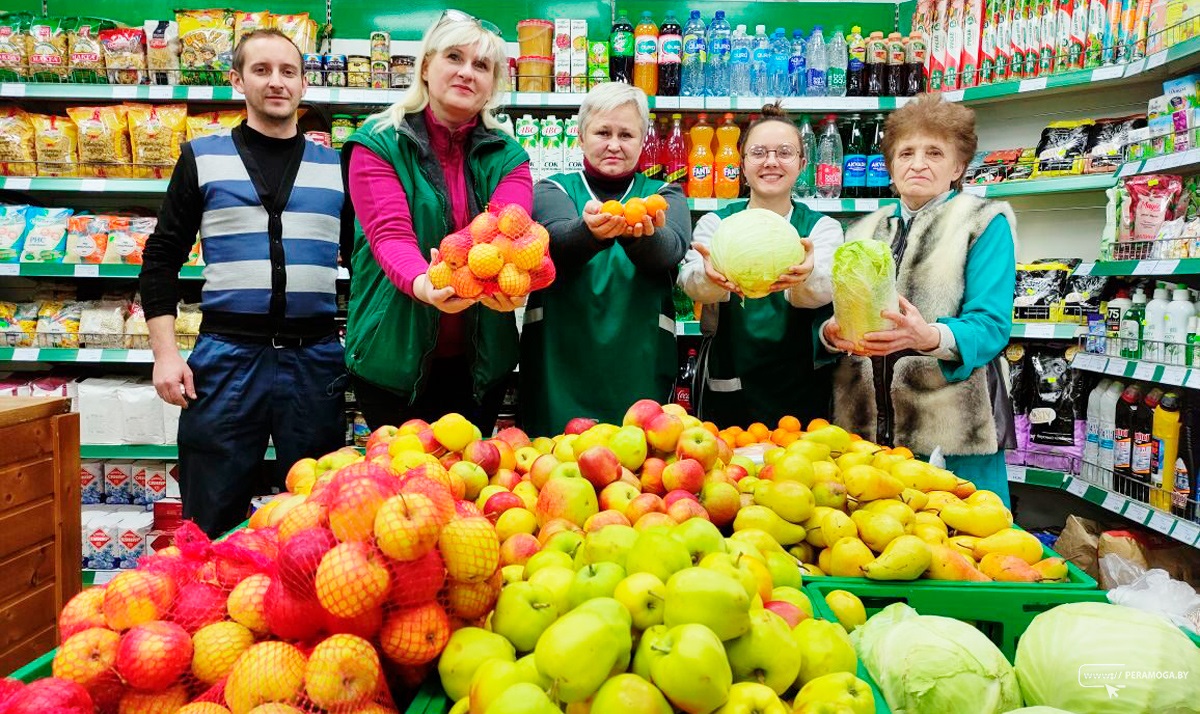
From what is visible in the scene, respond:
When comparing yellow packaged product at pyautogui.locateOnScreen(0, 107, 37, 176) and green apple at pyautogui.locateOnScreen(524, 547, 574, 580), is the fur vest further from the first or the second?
yellow packaged product at pyautogui.locateOnScreen(0, 107, 37, 176)

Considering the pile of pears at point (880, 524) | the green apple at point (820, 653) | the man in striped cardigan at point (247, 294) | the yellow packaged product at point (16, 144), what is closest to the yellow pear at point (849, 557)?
the pile of pears at point (880, 524)

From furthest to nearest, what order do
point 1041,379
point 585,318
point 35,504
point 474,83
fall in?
point 1041,379
point 35,504
point 585,318
point 474,83

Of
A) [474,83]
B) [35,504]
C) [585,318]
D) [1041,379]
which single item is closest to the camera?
[474,83]

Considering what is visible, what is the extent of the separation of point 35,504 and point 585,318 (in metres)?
1.84

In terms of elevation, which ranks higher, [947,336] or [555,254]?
[555,254]

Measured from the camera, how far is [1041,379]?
3348 millimetres

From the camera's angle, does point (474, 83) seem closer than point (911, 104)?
Yes

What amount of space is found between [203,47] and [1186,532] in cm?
445

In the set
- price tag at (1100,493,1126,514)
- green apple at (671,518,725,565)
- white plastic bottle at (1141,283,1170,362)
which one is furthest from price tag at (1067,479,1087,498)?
green apple at (671,518,725,565)

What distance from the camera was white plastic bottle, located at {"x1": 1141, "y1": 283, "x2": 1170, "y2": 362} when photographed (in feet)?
9.18

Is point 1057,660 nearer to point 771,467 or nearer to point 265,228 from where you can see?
point 771,467

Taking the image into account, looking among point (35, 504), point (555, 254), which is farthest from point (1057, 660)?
point (35, 504)

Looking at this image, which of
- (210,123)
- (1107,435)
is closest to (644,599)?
(1107,435)

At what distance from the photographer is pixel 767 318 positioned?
7.54ft
